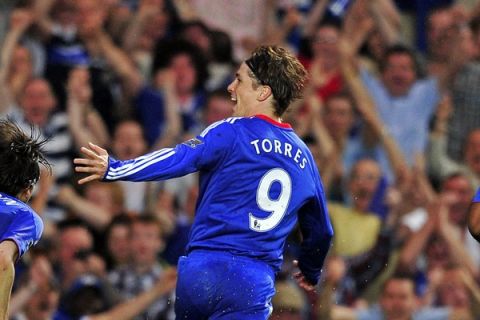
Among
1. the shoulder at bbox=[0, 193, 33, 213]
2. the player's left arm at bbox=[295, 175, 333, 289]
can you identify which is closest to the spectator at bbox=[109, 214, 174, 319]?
the player's left arm at bbox=[295, 175, 333, 289]

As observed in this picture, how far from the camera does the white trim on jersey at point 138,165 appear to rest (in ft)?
20.0

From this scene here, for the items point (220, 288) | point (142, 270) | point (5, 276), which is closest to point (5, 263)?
point (5, 276)

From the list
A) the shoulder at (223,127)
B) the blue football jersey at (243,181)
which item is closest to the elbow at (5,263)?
the blue football jersey at (243,181)

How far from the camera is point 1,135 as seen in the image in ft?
19.7

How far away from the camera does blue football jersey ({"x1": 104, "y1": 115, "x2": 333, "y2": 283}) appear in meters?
6.29

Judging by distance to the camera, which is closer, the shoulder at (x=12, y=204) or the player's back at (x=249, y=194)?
the shoulder at (x=12, y=204)

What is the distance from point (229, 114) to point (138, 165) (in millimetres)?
4993

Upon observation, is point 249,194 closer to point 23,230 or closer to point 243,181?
point 243,181

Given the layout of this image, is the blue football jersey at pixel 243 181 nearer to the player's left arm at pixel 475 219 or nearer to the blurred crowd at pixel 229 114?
the player's left arm at pixel 475 219

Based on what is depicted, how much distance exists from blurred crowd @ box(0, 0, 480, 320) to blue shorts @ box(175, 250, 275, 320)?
3176 mm

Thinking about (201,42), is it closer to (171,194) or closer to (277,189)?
(171,194)

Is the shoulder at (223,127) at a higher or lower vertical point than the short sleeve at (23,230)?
higher

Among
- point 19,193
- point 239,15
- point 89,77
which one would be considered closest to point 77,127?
point 89,77

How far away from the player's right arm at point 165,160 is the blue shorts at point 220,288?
1.50ft
